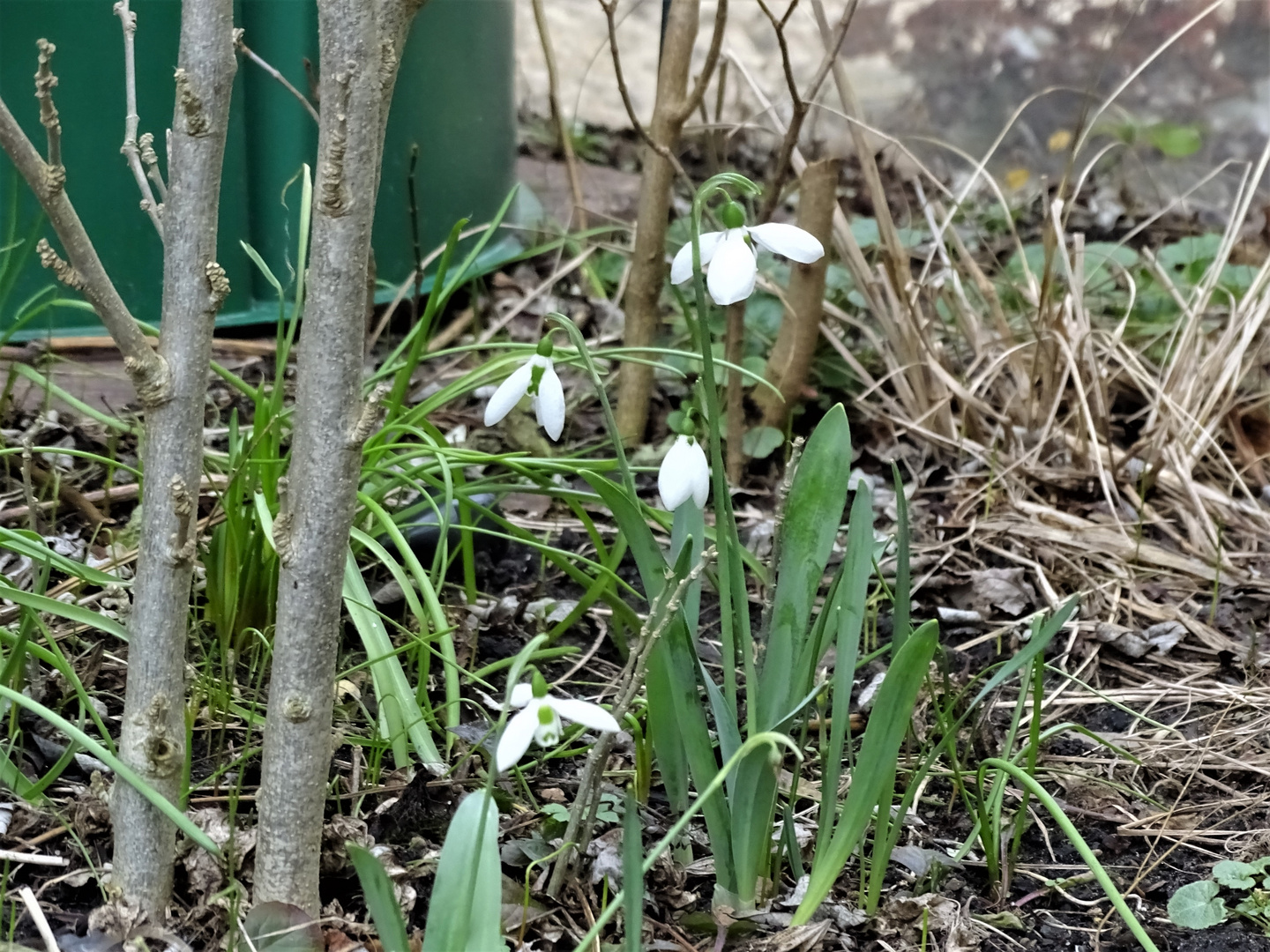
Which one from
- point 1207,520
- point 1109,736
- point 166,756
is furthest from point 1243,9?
point 166,756

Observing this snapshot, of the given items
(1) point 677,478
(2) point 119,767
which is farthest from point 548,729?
(2) point 119,767

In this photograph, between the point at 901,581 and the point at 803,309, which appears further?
the point at 803,309

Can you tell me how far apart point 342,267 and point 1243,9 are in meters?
3.75

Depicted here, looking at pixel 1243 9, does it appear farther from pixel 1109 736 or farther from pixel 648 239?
pixel 1109 736

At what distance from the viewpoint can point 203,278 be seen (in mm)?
969

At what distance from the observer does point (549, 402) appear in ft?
3.37

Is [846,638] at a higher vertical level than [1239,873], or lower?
higher

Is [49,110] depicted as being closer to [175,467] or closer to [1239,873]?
[175,467]

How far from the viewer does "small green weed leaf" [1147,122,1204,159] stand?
3787 millimetres

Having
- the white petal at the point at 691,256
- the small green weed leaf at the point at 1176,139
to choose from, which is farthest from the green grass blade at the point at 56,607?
the small green weed leaf at the point at 1176,139

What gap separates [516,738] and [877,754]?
1.19 feet

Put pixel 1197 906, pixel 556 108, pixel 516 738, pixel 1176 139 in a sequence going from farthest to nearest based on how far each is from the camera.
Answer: pixel 1176 139, pixel 556 108, pixel 1197 906, pixel 516 738

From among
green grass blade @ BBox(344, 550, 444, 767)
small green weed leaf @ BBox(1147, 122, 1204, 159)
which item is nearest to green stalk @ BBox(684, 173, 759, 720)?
green grass blade @ BBox(344, 550, 444, 767)

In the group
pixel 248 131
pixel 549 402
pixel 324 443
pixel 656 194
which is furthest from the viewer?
pixel 248 131
